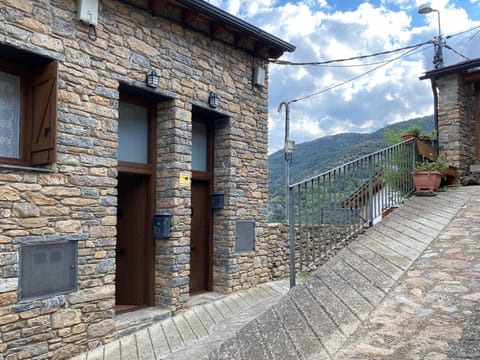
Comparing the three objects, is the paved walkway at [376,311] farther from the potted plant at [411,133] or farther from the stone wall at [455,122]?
the stone wall at [455,122]

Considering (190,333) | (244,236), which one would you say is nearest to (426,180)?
(244,236)

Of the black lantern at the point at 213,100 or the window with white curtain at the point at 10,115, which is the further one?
the black lantern at the point at 213,100

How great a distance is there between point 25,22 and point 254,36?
143 inches

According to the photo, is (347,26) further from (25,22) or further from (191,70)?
(25,22)

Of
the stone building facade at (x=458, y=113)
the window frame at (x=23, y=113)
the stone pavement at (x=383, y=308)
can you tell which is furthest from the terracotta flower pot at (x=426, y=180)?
the window frame at (x=23, y=113)

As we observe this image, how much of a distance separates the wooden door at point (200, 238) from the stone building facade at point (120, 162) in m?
0.02

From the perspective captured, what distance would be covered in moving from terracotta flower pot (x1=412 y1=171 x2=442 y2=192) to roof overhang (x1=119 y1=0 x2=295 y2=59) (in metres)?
3.28

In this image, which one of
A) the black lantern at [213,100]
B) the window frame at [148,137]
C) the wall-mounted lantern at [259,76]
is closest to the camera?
the window frame at [148,137]

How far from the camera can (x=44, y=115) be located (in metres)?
4.20

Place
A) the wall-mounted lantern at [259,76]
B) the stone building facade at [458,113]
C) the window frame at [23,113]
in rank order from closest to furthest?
the window frame at [23,113], the wall-mounted lantern at [259,76], the stone building facade at [458,113]

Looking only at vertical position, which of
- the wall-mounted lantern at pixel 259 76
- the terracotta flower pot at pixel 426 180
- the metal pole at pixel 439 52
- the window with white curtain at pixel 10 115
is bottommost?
the terracotta flower pot at pixel 426 180

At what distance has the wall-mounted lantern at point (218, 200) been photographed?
21.1 feet

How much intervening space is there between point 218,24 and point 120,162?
266 cm

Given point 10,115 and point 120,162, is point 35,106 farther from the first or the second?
point 120,162
